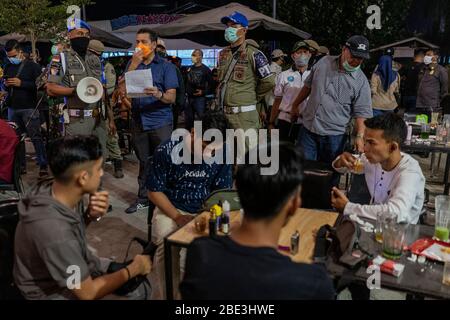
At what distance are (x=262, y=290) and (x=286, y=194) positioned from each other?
35 centimetres

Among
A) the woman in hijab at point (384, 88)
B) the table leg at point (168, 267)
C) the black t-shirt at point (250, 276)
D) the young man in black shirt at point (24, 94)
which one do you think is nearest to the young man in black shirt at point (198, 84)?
the young man in black shirt at point (24, 94)

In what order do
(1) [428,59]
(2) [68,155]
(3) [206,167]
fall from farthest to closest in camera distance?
(1) [428,59] < (3) [206,167] < (2) [68,155]

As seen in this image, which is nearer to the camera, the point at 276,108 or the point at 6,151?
the point at 6,151

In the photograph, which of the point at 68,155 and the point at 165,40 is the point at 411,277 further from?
the point at 165,40

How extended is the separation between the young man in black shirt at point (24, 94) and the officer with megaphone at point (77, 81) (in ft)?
5.82

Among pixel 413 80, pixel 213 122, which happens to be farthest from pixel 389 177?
pixel 413 80

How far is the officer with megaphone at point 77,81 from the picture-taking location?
4441 millimetres

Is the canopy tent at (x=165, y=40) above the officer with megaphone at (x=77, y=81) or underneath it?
above

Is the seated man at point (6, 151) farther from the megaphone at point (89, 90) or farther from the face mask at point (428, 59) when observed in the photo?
the face mask at point (428, 59)

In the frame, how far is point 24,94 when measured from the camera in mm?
6098

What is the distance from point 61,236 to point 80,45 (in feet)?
10.8

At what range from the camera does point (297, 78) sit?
18.4ft

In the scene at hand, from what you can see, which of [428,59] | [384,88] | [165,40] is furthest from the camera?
[165,40]
